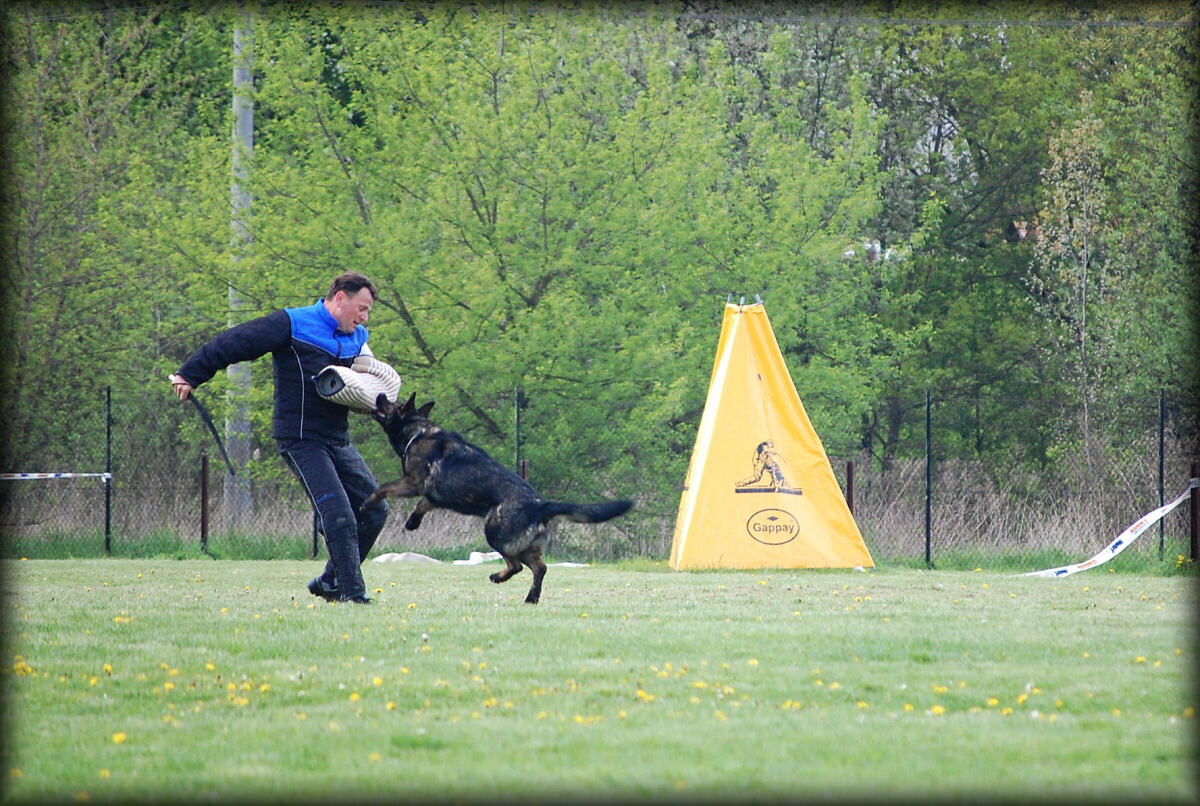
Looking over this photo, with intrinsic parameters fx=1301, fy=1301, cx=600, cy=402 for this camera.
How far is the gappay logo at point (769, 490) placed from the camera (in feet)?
38.6

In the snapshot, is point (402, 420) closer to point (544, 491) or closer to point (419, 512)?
point (419, 512)

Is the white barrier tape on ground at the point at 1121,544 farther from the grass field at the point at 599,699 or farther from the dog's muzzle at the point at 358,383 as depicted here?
the dog's muzzle at the point at 358,383

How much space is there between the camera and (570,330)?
1623cm

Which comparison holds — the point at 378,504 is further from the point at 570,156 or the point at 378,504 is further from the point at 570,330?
the point at 570,156

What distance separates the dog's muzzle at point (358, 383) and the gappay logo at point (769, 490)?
15.0 feet

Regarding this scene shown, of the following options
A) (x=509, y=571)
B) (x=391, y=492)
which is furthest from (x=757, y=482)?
(x=391, y=492)

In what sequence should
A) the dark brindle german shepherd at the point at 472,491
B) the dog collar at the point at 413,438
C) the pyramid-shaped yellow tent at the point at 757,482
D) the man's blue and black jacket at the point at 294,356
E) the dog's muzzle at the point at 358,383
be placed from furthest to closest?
1. the pyramid-shaped yellow tent at the point at 757,482
2. the dog collar at the point at 413,438
3. the dark brindle german shepherd at the point at 472,491
4. the dog's muzzle at the point at 358,383
5. the man's blue and black jacket at the point at 294,356

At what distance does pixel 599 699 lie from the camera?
4.87 metres

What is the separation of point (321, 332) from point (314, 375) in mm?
268

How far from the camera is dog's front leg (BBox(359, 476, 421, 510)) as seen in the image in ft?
26.5

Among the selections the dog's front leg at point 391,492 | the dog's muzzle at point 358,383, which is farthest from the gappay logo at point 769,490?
the dog's muzzle at point 358,383

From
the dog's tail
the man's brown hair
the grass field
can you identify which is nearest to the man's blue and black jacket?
the man's brown hair

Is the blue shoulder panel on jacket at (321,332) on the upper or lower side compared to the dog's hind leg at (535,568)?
upper

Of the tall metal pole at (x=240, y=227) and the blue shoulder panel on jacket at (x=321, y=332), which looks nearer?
the blue shoulder panel on jacket at (x=321, y=332)
